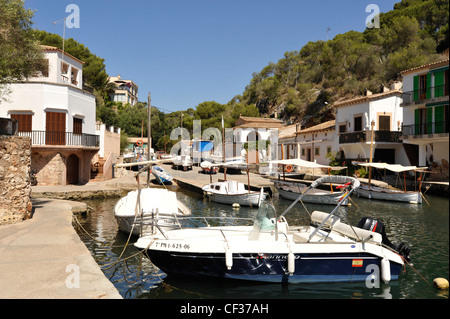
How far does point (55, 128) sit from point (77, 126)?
7.17ft

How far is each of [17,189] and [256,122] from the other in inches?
2114

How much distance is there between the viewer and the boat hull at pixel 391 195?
86.1 ft

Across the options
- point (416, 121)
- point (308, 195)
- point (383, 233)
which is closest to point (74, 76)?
point (308, 195)

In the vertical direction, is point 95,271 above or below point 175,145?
below

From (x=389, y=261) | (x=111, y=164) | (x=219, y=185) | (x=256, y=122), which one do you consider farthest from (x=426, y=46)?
(x=389, y=261)

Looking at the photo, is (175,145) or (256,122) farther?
(175,145)

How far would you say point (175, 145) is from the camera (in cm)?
7019

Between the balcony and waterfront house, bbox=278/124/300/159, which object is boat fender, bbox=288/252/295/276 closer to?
the balcony

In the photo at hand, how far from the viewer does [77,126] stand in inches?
1181

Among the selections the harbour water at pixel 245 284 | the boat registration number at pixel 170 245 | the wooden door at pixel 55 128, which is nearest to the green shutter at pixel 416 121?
the harbour water at pixel 245 284

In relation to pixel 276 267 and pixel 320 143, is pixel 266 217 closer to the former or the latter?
pixel 276 267

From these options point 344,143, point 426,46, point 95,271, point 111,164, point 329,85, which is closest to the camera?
point 95,271
